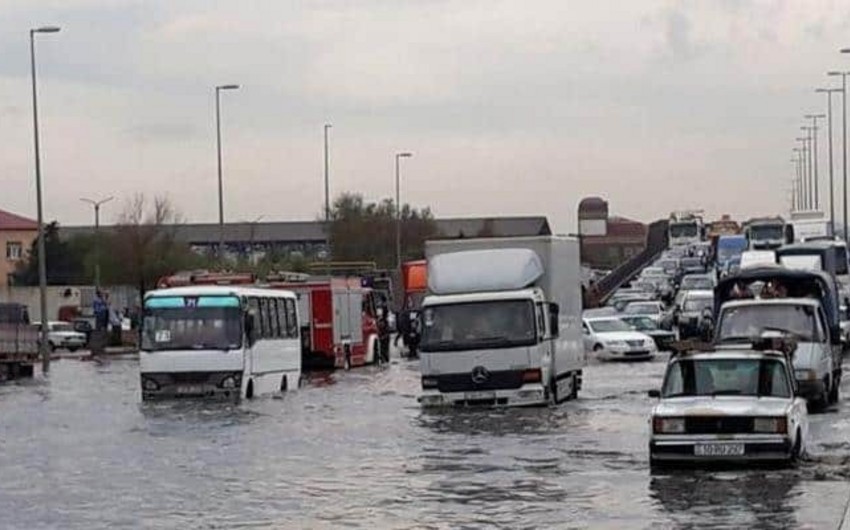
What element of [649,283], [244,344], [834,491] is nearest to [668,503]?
[834,491]

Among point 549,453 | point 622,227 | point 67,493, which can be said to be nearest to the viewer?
point 67,493

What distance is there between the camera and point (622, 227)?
192 meters

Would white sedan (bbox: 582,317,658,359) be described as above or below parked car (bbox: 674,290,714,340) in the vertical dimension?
below

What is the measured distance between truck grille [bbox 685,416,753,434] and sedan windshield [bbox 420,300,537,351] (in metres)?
10.8

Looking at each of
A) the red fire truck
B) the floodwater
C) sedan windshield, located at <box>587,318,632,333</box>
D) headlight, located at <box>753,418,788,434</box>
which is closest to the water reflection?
the floodwater

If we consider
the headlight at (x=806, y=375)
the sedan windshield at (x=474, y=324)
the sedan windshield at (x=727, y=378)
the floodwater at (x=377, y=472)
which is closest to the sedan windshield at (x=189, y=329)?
the floodwater at (x=377, y=472)

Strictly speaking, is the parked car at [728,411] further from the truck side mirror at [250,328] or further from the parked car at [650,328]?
the parked car at [650,328]

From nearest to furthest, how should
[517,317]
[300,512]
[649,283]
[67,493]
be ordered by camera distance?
1. [300,512]
2. [67,493]
3. [517,317]
4. [649,283]

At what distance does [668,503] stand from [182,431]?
501 inches

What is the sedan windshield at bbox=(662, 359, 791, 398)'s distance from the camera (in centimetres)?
2158

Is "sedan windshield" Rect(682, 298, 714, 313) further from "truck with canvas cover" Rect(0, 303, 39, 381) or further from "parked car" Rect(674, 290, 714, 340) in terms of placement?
"truck with canvas cover" Rect(0, 303, 39, 381)

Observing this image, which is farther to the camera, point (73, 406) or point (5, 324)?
point (5, 324)

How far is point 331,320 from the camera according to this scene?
5150cm

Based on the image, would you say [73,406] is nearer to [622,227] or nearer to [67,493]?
[67,493]
